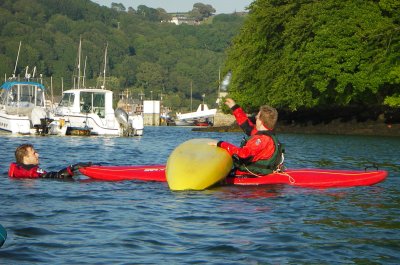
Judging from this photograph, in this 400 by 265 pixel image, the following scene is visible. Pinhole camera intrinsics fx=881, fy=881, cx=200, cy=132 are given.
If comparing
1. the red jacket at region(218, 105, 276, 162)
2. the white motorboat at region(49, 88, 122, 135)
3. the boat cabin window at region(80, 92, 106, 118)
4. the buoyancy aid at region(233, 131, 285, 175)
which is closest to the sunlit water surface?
the buoyancy aid at region(233, 131, 285, 175)

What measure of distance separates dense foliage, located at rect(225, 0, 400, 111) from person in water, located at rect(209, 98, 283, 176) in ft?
95.0

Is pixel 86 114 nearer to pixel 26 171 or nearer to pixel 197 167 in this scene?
pixel 26 171

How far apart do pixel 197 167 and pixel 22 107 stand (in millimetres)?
35017

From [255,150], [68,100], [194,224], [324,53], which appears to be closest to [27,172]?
[255,150]

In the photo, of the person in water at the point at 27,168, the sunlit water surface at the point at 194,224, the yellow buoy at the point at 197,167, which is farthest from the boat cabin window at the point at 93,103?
the yellow buoy at the point at 197,167

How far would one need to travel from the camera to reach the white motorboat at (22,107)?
45188mm

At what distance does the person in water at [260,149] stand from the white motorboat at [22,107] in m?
30.6

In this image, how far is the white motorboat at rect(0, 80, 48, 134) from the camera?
45.2 m

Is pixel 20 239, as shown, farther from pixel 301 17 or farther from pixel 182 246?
pixel 301 17

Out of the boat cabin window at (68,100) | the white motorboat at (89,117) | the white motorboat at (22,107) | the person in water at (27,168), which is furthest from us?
the boat cabin window at (68,100)

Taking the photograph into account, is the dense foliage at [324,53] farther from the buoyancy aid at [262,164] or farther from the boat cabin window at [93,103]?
the buoyancy aid at [262,164]

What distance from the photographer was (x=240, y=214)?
12.6 metres

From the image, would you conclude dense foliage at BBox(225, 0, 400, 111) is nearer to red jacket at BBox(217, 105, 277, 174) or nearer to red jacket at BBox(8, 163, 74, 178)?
red jacket at BBox(217, 105, 277, 174)

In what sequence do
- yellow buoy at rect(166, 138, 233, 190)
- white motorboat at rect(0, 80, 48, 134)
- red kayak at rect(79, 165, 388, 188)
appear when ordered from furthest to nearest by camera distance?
white motorboat at rect(0, 80, 48, 134) < red kayak at rect(79, 165, 388, 188) < yellow buoy at rect(166, 138, 233, 190)
